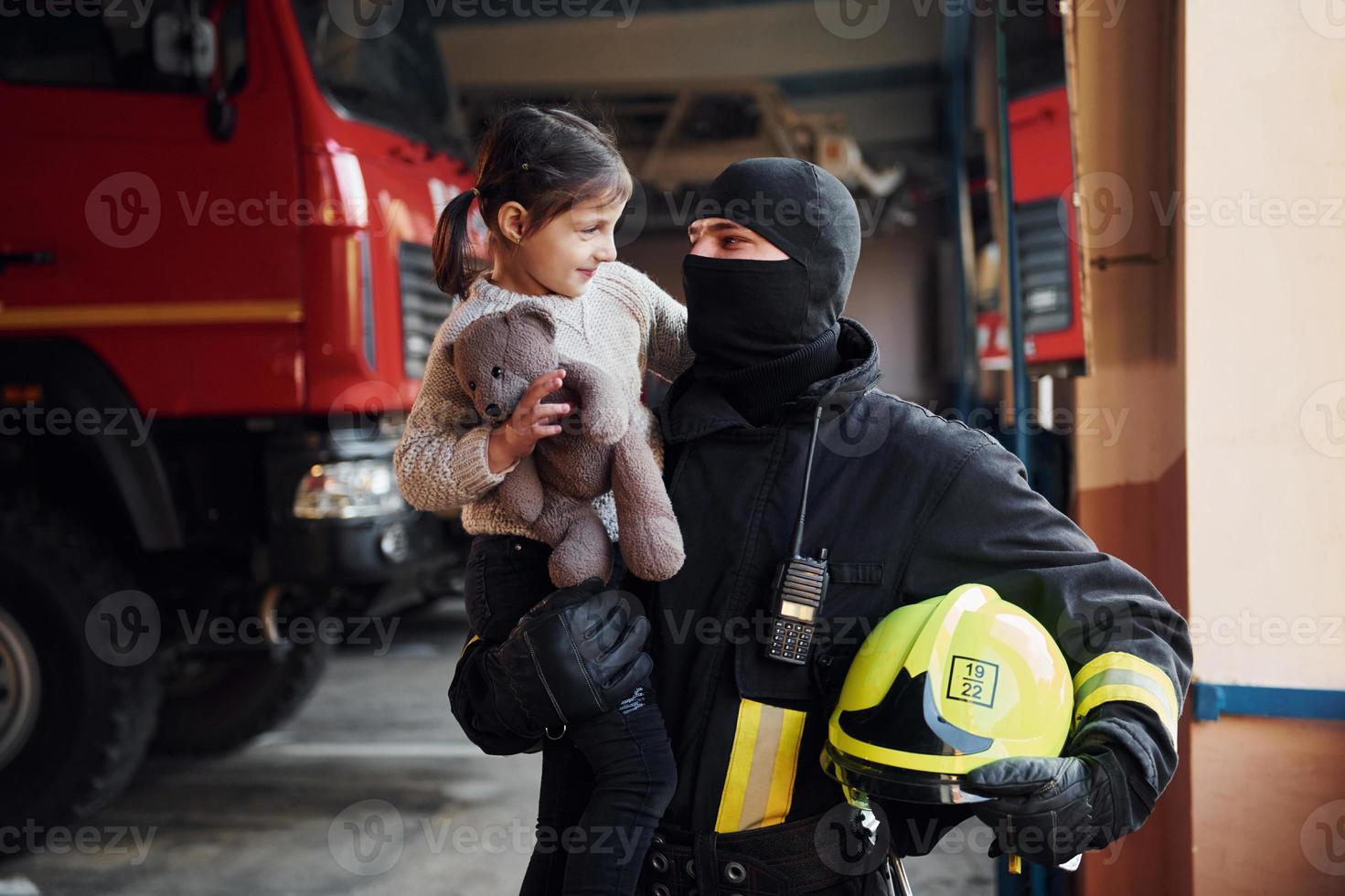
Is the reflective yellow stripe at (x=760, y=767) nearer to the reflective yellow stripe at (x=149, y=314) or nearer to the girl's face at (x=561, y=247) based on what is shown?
the girl's face at (x=561, y=247)

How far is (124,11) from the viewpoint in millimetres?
3830

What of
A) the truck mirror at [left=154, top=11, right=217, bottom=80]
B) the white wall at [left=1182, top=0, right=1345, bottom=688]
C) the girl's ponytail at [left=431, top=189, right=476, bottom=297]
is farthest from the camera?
the truck mirror at [left=154, top=11, right=217, bottom=80]

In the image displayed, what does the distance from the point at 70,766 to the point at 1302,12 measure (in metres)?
3.88

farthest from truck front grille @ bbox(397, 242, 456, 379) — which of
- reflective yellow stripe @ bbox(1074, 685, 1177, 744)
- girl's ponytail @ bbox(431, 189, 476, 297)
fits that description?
reflective yellow stripe @ bbox(1074, 685, 1177, 744)

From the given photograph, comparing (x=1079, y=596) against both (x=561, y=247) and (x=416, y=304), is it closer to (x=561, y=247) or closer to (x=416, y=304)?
(x=561, y=247)

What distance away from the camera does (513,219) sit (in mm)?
1796

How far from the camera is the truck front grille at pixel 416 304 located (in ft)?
13.3

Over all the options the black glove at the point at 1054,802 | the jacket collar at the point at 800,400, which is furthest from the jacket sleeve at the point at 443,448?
the black glove at the point at 1054,802

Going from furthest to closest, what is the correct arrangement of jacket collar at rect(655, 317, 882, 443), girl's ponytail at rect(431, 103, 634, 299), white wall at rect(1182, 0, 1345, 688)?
white wall at rect(1182, 0, 1345, 688)
girl's ponytail at rect(431, 103, 634, 299)
jacket collar at rect(655, 317, 882, 443)

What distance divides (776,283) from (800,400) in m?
0.17

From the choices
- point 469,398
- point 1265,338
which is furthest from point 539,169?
point 1265,338

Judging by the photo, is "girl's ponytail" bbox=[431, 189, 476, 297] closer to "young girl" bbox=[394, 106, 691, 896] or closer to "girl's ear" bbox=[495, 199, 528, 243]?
"young girl" bbox=[394, 106, 691, 896]

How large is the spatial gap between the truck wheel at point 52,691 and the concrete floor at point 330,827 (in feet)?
0.74

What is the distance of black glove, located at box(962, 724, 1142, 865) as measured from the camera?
4.39ft
